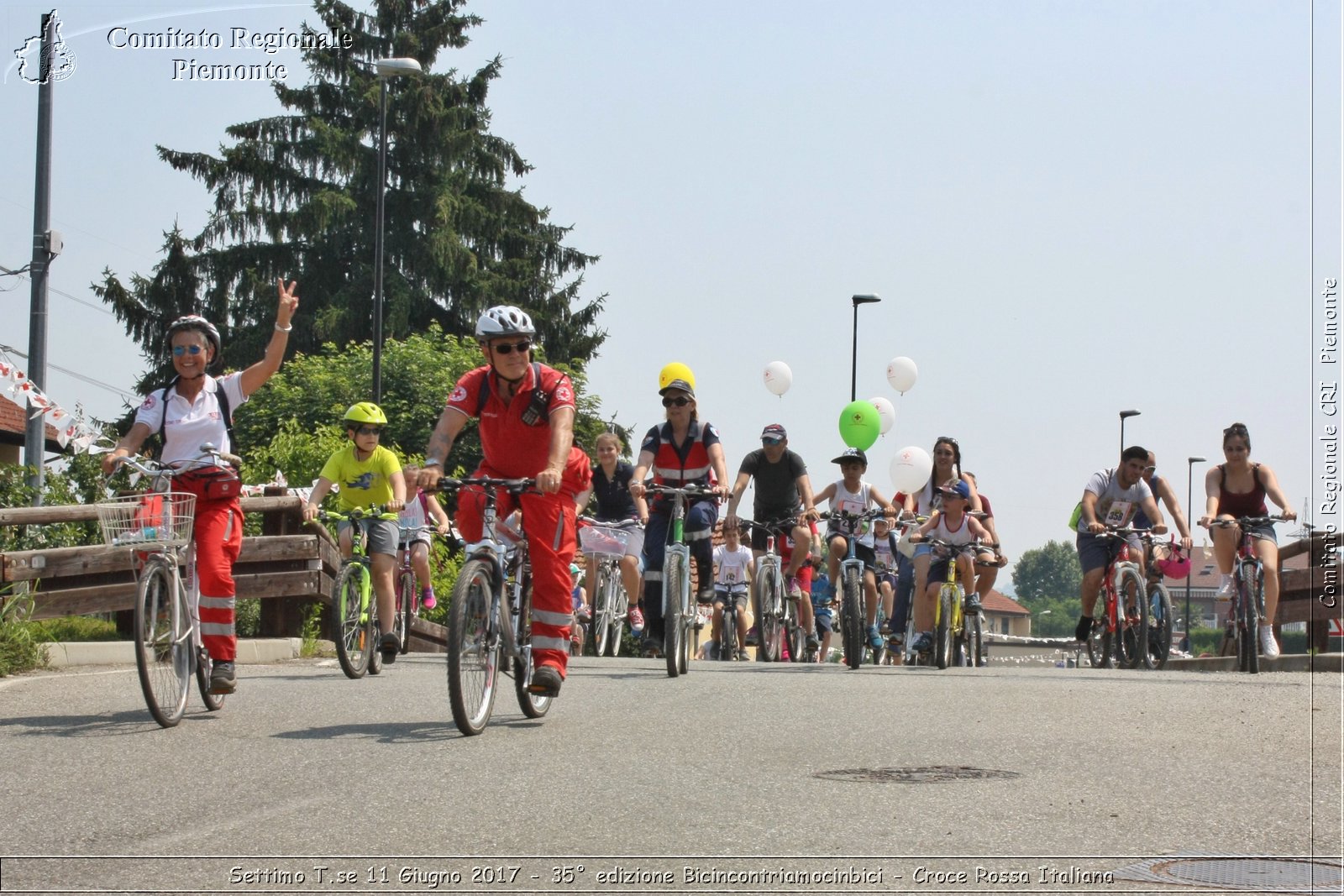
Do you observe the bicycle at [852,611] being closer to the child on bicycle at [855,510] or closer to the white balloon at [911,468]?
the child on bicycle at [855,510]

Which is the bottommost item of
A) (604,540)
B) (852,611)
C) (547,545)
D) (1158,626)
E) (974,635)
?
(974,635)

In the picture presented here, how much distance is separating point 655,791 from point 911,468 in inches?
600

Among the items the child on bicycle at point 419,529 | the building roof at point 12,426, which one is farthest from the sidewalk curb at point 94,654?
the building roof at point 12,426

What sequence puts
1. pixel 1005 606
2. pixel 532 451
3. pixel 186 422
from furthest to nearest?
pixel 1005 606, pixel 186 422, pixel 532 451

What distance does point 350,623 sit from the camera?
38.3ft

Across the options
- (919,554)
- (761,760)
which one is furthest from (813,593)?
(761,760)

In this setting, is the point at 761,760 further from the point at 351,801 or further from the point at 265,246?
the point at 265,246

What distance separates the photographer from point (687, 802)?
6.23m

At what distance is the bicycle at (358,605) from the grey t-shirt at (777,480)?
375cm

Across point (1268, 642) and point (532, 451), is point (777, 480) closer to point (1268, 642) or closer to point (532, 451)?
point (1268, 642)

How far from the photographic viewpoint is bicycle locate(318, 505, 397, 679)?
455 inches

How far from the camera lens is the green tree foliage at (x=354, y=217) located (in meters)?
45.5

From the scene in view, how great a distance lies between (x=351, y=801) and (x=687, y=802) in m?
1.16

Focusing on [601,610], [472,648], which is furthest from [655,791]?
[601,610]
